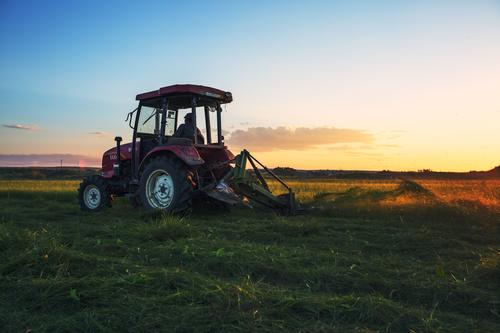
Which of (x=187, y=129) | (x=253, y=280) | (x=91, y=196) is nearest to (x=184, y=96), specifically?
(x=187, y=129)

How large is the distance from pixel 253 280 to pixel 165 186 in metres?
5.33

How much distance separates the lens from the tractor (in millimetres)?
8602

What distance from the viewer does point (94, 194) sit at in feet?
36.7

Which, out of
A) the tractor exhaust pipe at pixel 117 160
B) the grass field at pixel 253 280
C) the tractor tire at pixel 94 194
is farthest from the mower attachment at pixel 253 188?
the tractor tire at pixel 94 194

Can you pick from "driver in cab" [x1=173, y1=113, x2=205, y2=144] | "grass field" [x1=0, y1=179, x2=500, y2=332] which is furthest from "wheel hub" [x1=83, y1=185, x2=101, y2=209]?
"grass field" [x1=0, y1=179, x2=500, y2=332]

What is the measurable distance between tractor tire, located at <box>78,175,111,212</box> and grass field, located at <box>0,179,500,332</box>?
3633mm

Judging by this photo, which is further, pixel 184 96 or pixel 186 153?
pixel 184 96

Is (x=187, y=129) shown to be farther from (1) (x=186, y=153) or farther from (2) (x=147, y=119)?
(2) (x=147, y=119)

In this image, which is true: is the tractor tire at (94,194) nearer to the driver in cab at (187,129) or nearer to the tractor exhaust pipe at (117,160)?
the tractor exhaust pipe at (117,160)

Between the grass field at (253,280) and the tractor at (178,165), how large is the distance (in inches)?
69.1

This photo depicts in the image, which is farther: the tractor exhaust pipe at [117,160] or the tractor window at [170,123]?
the tractor exhaust pipe at [117,160]

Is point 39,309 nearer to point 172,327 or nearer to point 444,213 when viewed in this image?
point 172,327

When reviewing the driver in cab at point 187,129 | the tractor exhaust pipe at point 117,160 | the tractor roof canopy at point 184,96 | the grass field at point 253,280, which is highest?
the tractor roof canopy at point 184,96

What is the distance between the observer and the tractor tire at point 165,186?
850cm
